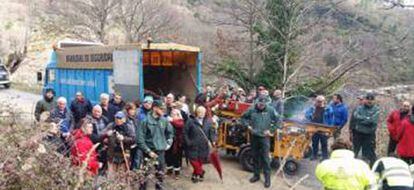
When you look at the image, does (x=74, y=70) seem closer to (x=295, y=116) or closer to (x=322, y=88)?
(x=295, y=116)

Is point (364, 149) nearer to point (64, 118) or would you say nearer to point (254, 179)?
point (254, 179)

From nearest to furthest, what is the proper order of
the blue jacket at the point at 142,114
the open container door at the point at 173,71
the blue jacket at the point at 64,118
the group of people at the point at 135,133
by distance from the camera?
1. the group of people at the point at 135,133
2. the blue jacket at the point at 64,118
3. the blue jacket at the point at 142,114
4. the open container door at the point at 173,71

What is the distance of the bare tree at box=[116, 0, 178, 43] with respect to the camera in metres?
32.2

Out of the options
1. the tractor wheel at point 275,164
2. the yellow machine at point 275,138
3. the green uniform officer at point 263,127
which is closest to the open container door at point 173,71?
the yellow machine at point 275,138

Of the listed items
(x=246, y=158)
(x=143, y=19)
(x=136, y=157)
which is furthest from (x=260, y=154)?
(x=143, y=19)

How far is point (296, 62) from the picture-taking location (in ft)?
65.3

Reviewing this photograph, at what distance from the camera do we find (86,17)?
3362 centimetres

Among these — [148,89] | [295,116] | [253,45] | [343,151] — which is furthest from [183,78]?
[343,151]

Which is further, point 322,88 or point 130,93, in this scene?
point 322,88

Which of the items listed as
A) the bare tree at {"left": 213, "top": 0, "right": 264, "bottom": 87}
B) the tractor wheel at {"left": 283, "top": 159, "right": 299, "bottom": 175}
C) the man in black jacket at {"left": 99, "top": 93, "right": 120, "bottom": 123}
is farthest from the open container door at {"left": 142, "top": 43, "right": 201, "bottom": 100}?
the bare tree at {"left": 213, "top": 0, "right": 264, "bottom": 87}

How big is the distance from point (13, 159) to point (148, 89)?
9.58 m

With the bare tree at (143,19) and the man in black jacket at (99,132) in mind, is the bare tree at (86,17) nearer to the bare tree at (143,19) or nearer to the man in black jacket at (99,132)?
the bare tree at (143,19)

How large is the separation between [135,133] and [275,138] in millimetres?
3183

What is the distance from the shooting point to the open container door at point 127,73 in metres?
12.6
